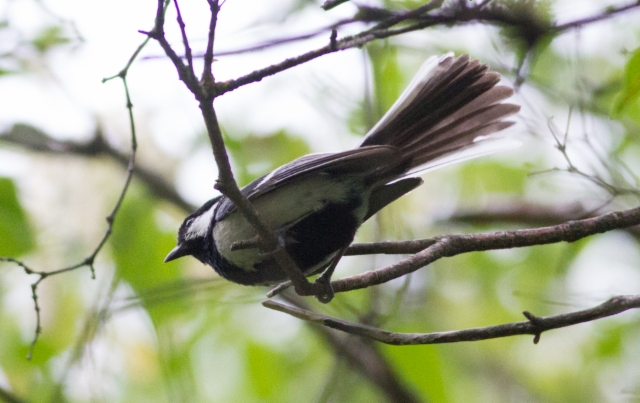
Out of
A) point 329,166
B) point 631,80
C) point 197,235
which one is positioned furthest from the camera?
point 197,235

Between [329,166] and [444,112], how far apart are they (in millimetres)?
745

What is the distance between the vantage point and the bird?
2611mm

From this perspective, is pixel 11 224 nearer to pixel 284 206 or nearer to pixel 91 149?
pixel 284 206

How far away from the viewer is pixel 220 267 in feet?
9.14

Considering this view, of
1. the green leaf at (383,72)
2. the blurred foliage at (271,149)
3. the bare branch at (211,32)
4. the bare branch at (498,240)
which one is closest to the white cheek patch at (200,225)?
the bare branch at (498,240)

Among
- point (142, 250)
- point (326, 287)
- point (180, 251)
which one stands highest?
point (326, 287)

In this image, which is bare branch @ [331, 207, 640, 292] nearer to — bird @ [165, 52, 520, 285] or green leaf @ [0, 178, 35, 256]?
bird @ [165, 52, 520, 285]

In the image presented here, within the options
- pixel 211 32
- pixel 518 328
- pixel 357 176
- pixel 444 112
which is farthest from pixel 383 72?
pixel 211 32

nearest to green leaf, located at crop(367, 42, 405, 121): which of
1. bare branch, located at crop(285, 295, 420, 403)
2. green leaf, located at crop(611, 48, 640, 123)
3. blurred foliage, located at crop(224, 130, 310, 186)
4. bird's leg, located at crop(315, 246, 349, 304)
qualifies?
blurred foliage, located at crop(224, 130, 310, 186)

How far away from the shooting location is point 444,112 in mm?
2945

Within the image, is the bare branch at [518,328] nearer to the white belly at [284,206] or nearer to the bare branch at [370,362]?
the white belly at [284,206]

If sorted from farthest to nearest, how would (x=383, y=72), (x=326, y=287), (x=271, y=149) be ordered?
(x=271, y=149), (x=383, y=72), (x=326, y=287)

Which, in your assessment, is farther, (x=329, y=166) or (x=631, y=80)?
(x=329, y=166)

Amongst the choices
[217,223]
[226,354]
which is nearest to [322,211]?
[217,223]
